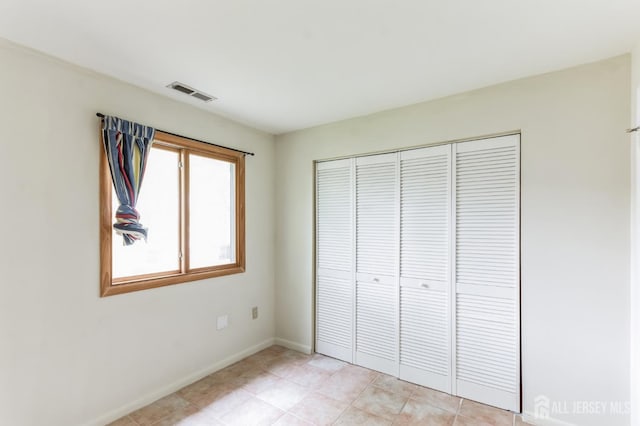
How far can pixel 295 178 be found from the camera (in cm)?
342

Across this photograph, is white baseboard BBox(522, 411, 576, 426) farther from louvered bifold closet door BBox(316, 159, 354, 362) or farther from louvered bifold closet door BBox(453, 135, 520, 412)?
louvered bifold closet door BBox(316, 159, 354, 362)

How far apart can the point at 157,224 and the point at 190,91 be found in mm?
1141

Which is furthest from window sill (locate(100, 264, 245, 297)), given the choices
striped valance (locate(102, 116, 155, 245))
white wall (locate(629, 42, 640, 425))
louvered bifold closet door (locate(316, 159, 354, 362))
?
white wall (locate(629, 42, 640, 425))

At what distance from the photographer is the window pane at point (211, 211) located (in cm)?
279

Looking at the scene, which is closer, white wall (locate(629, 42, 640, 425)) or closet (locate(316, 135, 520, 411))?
white wall (locate(629, 42, 640, 425))

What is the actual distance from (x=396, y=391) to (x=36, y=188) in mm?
2995

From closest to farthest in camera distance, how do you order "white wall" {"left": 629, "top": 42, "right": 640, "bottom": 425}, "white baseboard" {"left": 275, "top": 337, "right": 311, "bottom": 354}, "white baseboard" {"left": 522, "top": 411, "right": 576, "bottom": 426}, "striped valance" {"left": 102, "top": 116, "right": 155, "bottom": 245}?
"white wall" {"left": 629, "top": 42, "right": 640, "bottom": 425} → "white baseboard" {"left": 522, "top": 411, "right": 576, "bottom": 426} → "striped valance" {"left": 102, "top": 116, "right": 155, "bottom": 245} → "white baseboard" {"left": 275, "top": 337, "right": 311, "bottom": 354}

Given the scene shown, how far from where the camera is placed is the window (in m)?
2.20

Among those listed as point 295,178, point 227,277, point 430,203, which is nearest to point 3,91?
point 227,277

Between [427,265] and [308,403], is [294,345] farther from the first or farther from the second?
[427,265]

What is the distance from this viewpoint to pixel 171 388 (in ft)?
8.03

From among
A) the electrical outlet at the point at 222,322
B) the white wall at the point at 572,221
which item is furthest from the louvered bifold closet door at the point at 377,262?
the electrical outlet at the point at 222,322

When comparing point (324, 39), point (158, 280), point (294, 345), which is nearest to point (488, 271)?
point (324, 39)

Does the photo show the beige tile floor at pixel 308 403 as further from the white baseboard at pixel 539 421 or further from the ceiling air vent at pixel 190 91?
the ceiling air vent at pixel 190 91
